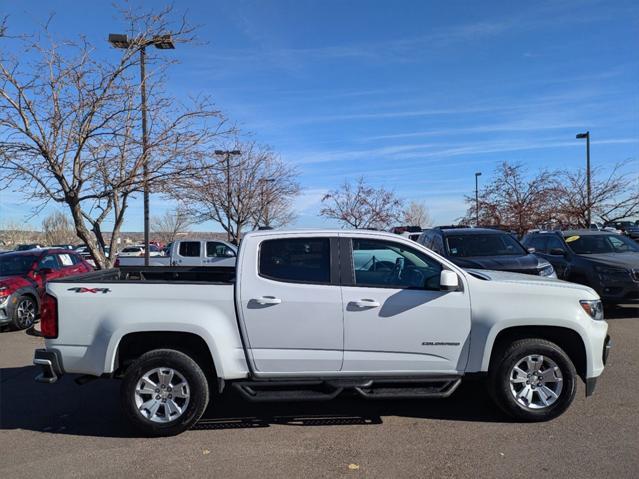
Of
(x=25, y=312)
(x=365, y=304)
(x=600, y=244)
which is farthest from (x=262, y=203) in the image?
(x=365, y=304)

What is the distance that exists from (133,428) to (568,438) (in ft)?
12.4

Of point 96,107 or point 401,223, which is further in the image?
point 401,223

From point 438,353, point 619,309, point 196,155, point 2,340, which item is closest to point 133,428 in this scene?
point 438,353

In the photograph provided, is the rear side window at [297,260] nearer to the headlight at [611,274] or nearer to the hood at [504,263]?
the hood at [504,263]

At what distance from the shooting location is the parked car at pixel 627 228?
26.4m

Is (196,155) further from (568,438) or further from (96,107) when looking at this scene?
(568,438)

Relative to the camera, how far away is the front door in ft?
14.6

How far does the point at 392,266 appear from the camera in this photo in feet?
15.9

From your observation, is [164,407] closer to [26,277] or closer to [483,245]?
[483,245]

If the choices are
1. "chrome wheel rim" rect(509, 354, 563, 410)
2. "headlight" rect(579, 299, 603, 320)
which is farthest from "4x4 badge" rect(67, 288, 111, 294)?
"headlight" rect(579, 299, 603, 320)

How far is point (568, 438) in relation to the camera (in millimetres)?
4234

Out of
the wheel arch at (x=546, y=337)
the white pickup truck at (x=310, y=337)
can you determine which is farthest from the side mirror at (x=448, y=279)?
the wheel arch at (x=546, y=337)

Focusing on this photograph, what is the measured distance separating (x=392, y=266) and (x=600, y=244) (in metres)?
8.17

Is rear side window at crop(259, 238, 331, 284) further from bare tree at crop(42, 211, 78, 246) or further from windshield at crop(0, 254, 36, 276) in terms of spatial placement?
bare tree at crop(42, 211, 78, 246)
